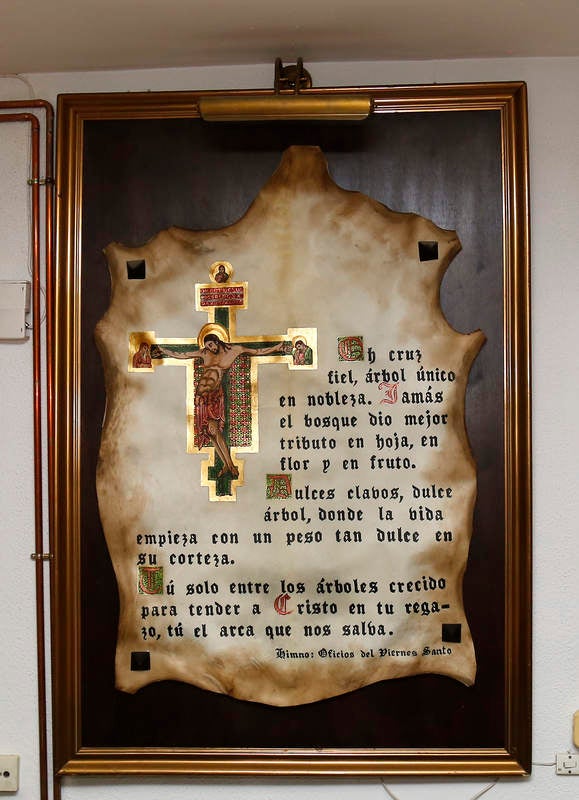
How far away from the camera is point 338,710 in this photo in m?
1.75

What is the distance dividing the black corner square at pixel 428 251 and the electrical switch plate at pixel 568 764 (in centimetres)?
122

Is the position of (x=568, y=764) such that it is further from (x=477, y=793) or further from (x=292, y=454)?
(x=292, y=454)

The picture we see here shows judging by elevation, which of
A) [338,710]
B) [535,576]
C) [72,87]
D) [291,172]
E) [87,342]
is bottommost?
[338,710]

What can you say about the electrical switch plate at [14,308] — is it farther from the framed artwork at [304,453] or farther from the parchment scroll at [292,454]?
the parchment scroll at [292,454]

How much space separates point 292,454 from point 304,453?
3 centimetres

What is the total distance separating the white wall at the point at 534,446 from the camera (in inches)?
69.7

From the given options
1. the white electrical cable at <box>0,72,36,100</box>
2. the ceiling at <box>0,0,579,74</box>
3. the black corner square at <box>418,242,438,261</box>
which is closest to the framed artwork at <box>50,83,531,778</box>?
the black corner square at <box>418,242,438,261</box>

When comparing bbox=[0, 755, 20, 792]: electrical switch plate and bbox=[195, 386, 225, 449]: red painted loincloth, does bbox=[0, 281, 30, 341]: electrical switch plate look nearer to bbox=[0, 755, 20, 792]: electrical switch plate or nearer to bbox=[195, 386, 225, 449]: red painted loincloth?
bbox=[195, 386, 225, 449]: red painted loincloth

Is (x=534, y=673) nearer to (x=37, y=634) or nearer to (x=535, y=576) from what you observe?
(x=535, y=576)

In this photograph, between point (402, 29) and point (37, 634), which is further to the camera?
point (37, 634)

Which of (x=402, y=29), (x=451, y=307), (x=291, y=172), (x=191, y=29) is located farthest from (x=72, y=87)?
(x=451, y=307)

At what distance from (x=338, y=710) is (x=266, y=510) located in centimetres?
50

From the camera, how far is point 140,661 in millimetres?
1764

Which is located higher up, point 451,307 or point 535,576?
point 451,307
